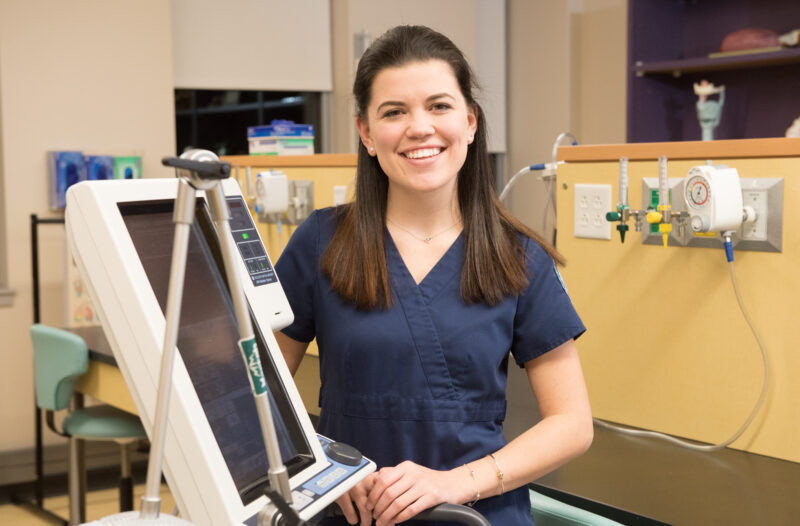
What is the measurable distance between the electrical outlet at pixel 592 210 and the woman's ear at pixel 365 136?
0.71m

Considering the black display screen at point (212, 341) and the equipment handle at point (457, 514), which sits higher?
the black display screen at point (212, 341)

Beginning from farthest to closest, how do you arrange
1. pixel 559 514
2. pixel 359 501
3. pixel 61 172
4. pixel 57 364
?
pixel 61 172
pixel 57 364
pixel 559 514
pixel 359 501

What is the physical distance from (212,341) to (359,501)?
1.37 ft

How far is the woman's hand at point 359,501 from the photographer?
1111 mm

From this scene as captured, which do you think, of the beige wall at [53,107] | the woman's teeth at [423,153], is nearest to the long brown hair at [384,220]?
the woman's teeth at [423,153]

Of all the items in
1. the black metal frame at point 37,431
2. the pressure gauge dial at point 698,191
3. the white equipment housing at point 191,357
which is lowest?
the black metal frame at point 37,431

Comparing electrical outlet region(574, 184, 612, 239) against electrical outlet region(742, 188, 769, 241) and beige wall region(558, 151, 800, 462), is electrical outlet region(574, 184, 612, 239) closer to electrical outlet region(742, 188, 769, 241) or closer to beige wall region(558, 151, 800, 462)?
beige wall region(558, 151, 800, 462)

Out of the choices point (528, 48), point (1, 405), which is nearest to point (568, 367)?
point (1, 405)

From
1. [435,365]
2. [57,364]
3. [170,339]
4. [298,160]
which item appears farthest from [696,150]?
[57,364]

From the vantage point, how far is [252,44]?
4188 mm

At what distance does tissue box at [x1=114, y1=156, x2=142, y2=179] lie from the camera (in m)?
3.79

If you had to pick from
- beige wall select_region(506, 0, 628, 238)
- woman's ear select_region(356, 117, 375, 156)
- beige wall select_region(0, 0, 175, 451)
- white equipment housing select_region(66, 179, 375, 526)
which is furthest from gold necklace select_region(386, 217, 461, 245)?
beige wall select_region(506, 0, 628, 238)

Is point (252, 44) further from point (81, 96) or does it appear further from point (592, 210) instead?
point (592, 210)

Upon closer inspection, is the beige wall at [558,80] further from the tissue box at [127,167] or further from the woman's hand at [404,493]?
the woman's hand at [404,493]
